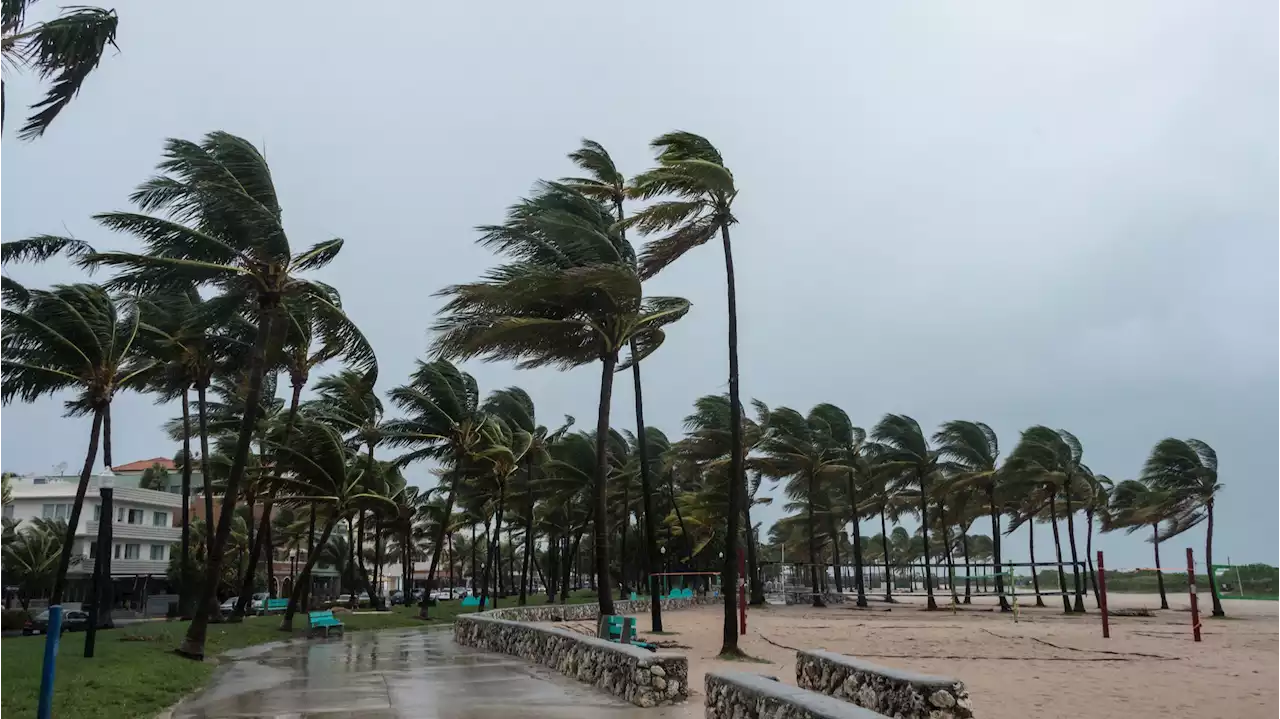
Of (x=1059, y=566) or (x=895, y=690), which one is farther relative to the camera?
(x=1059, y=566)

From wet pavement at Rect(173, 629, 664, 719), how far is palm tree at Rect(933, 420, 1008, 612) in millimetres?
30145

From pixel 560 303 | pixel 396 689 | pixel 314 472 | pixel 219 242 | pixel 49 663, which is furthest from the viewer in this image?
pixel 314 472

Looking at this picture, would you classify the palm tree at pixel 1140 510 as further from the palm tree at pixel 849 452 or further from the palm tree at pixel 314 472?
the palm tree at pixel 314 472

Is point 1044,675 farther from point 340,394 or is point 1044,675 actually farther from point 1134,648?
point 340,394

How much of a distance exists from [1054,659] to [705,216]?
34.7 ft

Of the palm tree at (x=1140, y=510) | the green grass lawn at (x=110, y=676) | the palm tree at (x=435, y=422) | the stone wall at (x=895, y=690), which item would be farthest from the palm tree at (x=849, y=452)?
the stone wall at (x=895, y=690)

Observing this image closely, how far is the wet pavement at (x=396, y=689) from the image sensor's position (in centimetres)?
979

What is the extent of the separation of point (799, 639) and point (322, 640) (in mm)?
12656

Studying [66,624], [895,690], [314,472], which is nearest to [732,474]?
[895,690]

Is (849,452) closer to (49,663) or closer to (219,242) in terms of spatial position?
(219,242)

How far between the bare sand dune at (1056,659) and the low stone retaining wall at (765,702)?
3.93 ft

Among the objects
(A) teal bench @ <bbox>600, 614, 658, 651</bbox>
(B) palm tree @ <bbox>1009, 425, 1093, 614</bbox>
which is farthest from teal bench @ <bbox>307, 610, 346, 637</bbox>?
(B) palm tree @ <bbox>1009, 425, 1093, 614</bbox>

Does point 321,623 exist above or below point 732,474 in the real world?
below

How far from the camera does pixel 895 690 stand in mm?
7703
